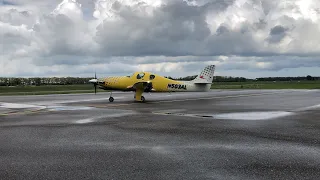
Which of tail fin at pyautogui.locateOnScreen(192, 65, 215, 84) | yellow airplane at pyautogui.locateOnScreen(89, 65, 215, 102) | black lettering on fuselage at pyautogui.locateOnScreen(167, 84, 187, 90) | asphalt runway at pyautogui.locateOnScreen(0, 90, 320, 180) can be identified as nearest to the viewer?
asphalt runway at pyautogui.locateOnScreen(0, 90, 320, 180)

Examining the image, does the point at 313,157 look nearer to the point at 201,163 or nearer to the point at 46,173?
the point at 201,163

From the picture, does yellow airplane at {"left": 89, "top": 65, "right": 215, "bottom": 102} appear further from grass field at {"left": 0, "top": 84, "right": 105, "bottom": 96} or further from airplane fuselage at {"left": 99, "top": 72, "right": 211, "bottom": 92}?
grass field at {"left": 0, "top": 84, "right": 105, "bottom": 96}

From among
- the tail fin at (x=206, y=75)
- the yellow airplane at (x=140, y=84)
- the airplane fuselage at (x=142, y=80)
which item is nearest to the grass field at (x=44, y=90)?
the yellow airplane at (x=140, y=84)

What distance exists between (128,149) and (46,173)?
2.64 m

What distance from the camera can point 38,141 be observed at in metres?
9.97

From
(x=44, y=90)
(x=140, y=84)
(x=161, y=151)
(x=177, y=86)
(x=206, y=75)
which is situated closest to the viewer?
(x=161, y=151)

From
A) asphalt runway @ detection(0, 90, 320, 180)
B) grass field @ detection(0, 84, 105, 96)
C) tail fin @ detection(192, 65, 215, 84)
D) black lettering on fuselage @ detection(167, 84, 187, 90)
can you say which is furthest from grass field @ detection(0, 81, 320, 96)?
asphalt runway @ detection(0, 90, 320, 180)

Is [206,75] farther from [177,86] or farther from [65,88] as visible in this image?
[65,88]

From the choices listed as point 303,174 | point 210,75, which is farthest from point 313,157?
point 210,75

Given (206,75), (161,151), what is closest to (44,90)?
(206,75)

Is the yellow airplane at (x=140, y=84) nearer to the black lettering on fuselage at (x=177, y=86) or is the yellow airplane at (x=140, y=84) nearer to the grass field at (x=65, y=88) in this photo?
the black lettering on fuselage at (x=177, y=86)

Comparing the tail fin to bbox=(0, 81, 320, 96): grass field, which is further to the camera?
bbox=(0, 81, 320, 96): grass field

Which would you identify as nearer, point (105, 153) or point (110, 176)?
point (110, 176)

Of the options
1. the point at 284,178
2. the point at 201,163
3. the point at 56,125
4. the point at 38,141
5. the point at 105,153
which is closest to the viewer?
the point at 284,178
